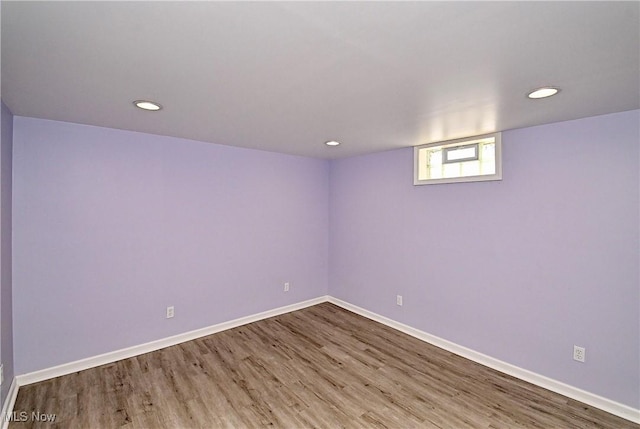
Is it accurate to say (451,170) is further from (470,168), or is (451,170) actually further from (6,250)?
(6,250)

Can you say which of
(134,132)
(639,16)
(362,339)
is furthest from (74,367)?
(639,16)

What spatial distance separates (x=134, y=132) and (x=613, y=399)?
15.6ft

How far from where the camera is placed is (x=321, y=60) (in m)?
1.44

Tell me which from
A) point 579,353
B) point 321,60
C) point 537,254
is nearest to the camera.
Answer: point 321,60

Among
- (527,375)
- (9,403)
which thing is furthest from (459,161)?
(9,403)

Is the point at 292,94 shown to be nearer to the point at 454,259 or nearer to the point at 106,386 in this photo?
the point at 454,259

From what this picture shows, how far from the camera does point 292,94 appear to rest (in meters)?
1.89

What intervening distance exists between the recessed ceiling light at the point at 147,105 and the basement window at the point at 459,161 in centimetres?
272

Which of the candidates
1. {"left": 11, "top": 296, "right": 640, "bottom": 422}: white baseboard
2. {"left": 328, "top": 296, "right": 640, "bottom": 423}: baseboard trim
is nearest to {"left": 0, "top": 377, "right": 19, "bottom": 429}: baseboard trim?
{"left": 11, "top": 296, "right": 640, "bottom": 422}: white baseboard

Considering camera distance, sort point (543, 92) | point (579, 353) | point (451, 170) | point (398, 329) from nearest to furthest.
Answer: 1. point (543, 92)
2. point (579, 353)
3. point (451, 170)
4. point (398, 329)

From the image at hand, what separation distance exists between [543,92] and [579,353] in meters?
2.10

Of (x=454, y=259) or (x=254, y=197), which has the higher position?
(x=254, y=197)

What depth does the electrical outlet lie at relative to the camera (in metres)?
2.36

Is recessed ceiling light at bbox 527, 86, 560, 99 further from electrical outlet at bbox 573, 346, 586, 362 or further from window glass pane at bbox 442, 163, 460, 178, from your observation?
electrical outlet at bbox 573, 346, 586, 362
